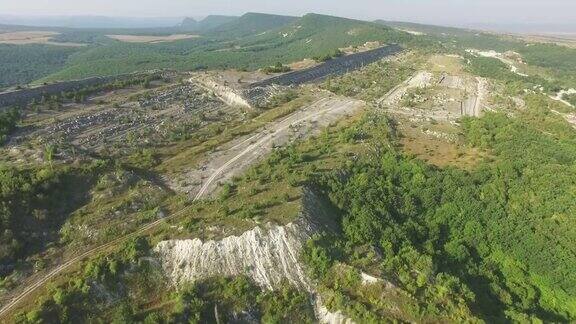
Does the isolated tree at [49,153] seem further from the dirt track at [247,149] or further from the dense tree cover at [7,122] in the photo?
the dirt track at [247,149]

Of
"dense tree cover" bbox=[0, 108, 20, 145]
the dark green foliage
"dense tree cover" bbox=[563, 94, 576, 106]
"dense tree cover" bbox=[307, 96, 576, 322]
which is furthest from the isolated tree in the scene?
"dense tree cover" bbox=[563, 94, 576, 106]

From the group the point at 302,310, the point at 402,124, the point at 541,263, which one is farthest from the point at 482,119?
the point at 302,310

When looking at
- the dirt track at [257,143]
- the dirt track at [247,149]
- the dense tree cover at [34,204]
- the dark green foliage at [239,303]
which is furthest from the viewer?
the dirt track at [257,143]

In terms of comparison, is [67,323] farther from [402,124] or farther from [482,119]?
[482,119]

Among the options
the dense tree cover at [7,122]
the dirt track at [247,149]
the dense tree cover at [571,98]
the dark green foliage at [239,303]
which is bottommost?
the dense tree cover at [571,98]

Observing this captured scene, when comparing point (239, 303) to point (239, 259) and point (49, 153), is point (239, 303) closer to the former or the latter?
point (239, 259)

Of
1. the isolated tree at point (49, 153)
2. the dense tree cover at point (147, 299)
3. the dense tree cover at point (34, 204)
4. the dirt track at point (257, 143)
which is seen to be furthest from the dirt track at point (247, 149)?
the isolated tree at point (49, 153)
